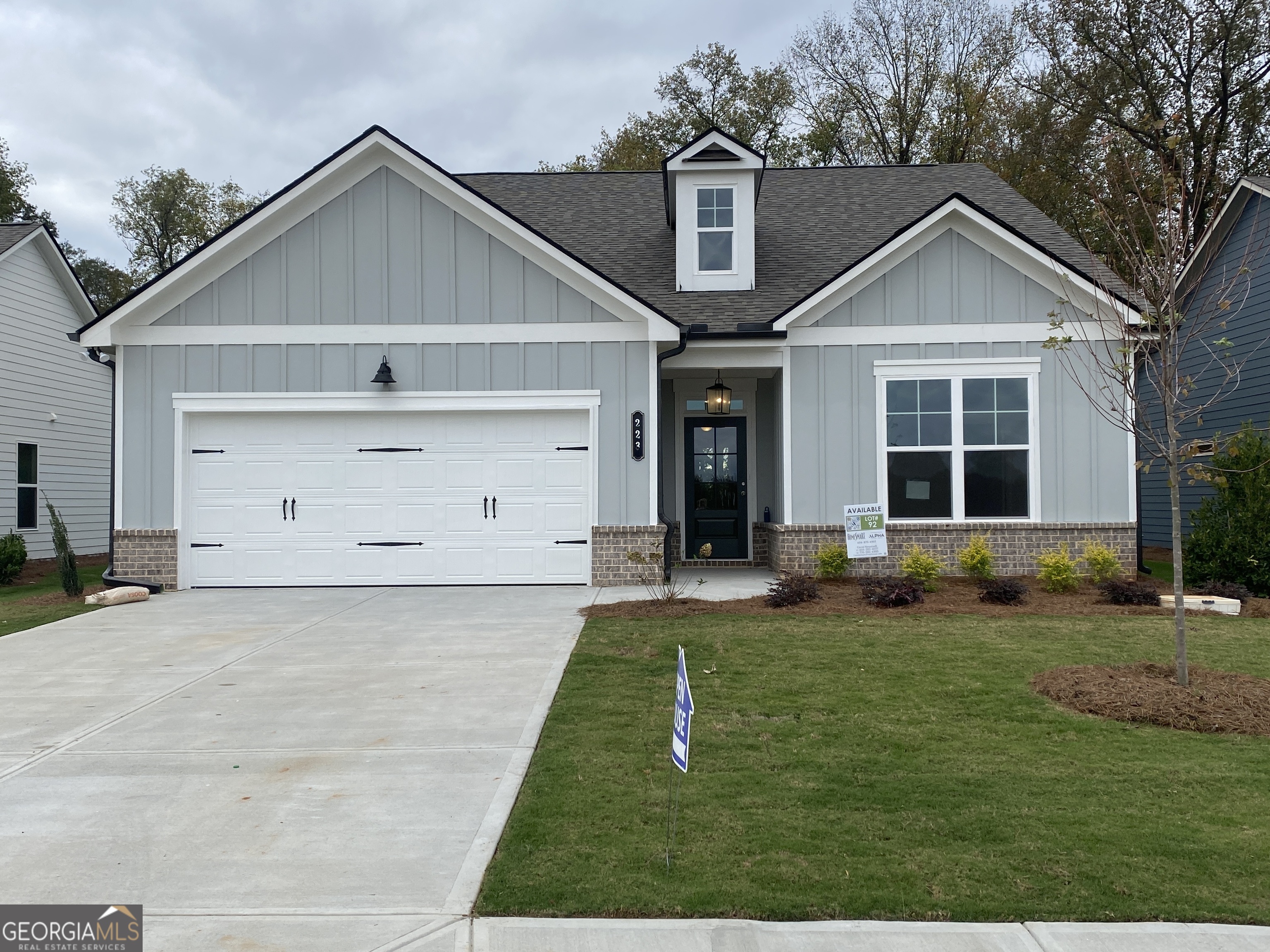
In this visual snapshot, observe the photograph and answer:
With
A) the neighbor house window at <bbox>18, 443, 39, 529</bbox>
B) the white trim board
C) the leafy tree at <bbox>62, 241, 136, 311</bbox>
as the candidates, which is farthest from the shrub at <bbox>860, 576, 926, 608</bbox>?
the leafy tree at <bbox>62, 241, 136, 311</bbox>

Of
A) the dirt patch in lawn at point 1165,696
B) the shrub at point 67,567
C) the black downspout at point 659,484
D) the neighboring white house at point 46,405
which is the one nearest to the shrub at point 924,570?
the black downspout at point 659,484

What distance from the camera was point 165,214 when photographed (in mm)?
35719

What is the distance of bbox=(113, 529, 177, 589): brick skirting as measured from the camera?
11.7 metres

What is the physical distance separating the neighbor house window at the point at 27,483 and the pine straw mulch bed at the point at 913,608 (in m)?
13.0

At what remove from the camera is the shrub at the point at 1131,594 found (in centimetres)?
964

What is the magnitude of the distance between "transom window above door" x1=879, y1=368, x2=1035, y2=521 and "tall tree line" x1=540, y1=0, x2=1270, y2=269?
7.86 m

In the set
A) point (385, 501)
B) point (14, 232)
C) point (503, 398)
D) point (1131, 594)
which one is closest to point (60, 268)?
point (14, 232)

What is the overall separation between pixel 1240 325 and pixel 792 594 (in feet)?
37.1

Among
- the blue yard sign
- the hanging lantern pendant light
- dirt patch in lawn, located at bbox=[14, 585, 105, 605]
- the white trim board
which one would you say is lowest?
dirt patch in lawn, located at bbox=[14, 585, 105, 605]

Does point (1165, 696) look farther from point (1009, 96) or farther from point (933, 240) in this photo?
point (1009, 96)

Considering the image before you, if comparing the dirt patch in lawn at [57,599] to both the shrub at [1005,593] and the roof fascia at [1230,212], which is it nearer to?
the shrub at [1005,593]

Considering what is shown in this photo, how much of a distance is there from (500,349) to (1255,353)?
41.6 ft

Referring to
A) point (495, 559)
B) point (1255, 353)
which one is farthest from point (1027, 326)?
point (495, 559)

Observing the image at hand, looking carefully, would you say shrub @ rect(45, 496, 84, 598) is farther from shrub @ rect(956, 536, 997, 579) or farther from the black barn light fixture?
shrub @ rect(956, 536, 997, 579)
